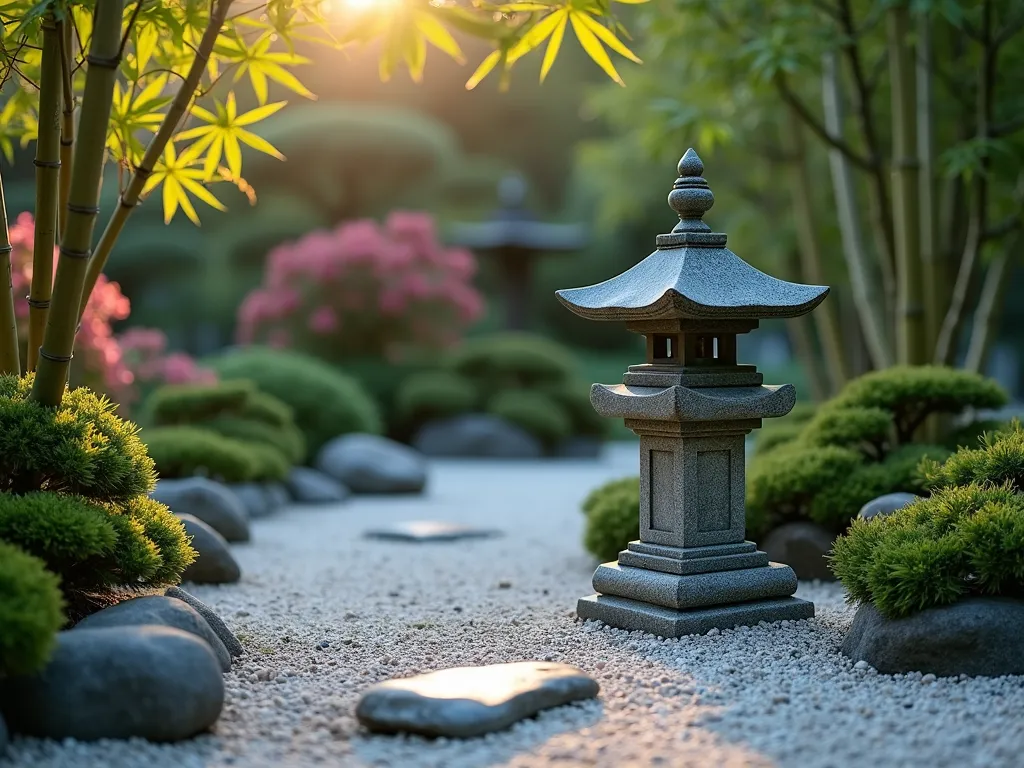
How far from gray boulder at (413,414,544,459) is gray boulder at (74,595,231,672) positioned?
928 cm

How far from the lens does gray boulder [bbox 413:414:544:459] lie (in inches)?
502

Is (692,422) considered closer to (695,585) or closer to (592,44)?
(695,585)

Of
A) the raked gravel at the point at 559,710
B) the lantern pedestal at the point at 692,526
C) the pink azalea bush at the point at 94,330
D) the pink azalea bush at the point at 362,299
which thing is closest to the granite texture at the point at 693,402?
the lantern pedestal at the point at 692,526

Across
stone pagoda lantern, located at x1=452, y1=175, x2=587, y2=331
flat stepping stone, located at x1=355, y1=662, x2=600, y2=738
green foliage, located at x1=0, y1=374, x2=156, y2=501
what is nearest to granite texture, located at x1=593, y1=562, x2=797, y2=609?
flat stepping stone, located at x1=355, y1=662, x2=600, y2=738

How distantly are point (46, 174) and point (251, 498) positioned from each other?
4378 mm

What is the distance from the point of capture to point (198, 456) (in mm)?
7438

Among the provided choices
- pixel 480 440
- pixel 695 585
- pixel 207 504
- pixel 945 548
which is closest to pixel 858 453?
pixel 695 585

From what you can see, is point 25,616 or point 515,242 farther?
point 515,242

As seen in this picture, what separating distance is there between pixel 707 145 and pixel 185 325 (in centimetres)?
1493

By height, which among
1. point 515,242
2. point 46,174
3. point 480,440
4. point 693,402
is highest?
point 46,174

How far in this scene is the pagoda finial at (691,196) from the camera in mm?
4305

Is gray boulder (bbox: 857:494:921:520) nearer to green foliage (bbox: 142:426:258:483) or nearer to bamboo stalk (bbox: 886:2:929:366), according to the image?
bamboo stalk (bbox: 886:2:929:366)

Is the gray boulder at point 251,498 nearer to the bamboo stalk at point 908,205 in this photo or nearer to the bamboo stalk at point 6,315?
the bamboo stalk at point 6,315

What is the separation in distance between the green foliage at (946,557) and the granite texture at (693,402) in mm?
650
